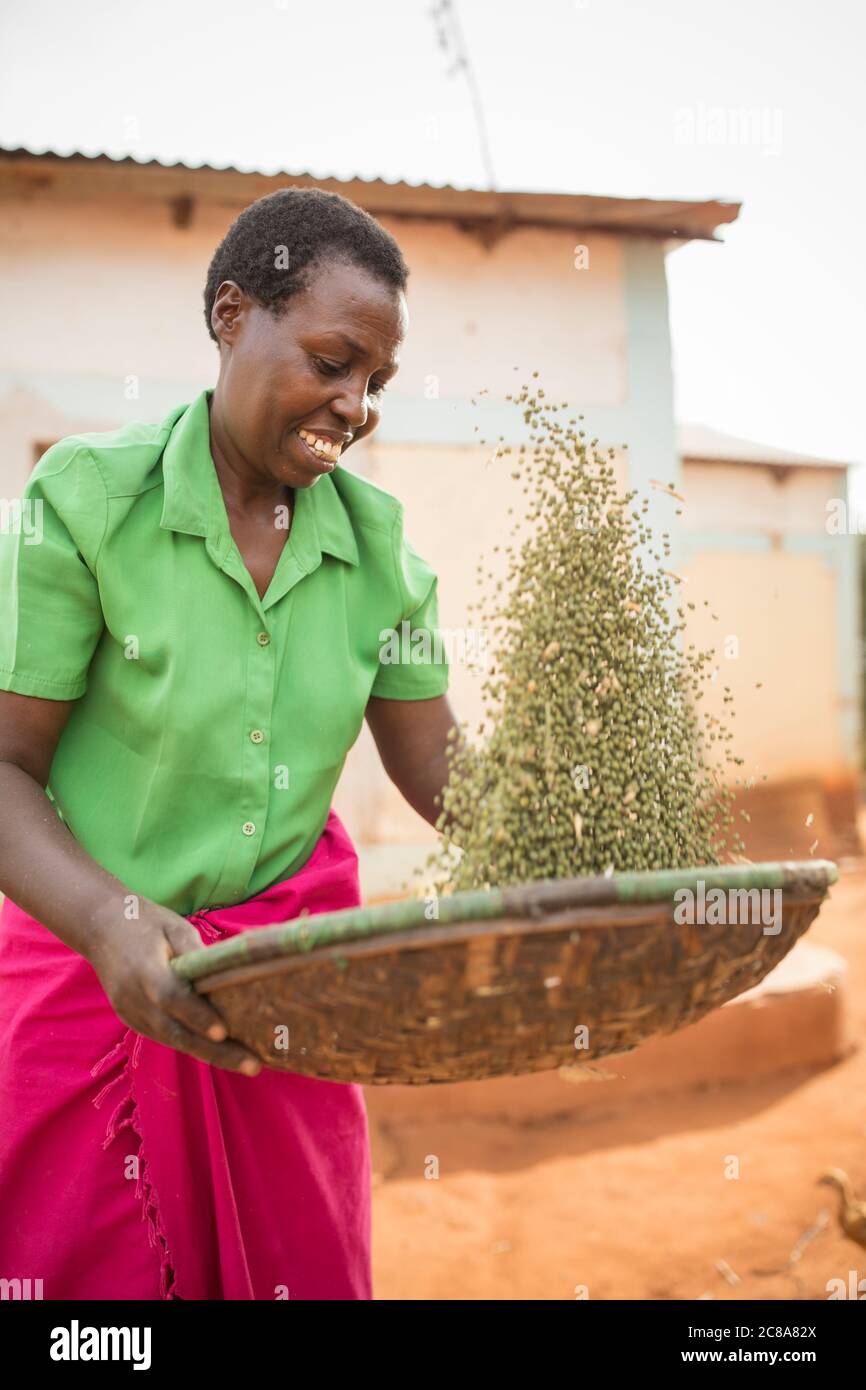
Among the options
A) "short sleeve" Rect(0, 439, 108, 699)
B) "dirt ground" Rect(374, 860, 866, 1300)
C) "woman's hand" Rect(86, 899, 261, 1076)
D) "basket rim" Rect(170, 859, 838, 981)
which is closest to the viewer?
"basket rim" Rect(170, 859, 838, 981)

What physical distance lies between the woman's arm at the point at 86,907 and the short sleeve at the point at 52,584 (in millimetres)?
40

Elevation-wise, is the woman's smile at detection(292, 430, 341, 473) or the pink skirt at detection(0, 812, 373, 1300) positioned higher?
the woman's smile at detection(292, 430, 341, 473)

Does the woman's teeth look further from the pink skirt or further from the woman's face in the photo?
the pink skirt

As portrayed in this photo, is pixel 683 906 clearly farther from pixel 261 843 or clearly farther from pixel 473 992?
pixel 261 843

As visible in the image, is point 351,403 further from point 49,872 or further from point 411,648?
point 49,872

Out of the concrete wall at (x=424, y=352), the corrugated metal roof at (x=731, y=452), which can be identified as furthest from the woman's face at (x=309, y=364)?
the corrugated metal roof at (x=731, y=452)

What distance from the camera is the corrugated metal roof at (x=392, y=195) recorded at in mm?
5113

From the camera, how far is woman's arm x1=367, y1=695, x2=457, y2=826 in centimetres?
206

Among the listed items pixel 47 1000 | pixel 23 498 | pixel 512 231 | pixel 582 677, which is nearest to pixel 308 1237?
pixel 47 1000

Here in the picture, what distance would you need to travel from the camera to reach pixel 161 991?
1.39 metres

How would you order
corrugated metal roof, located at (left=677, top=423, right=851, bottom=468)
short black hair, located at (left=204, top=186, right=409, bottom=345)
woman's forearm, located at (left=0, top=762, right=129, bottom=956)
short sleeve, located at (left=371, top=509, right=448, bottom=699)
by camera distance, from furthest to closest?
corrugated metal roof, located at (left=677, top=423, right=851, bottom=468) < short sleeve, located at (left=371, top=509, right=448, bottom=699) < short black hair, located at (left=204, top=186, right=409, bottom=345) < woman's forearm, located at (left=0, top=762, right=129, bottom=956)

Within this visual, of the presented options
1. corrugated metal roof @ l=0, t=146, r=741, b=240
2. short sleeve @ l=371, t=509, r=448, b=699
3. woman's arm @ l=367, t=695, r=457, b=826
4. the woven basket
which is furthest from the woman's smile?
corrugated metal roof @ l=0, t=146, r=741, b=240

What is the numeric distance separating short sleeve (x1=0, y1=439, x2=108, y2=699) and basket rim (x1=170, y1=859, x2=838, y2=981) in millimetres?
545

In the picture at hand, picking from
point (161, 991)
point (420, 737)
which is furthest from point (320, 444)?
point (161, 991)
